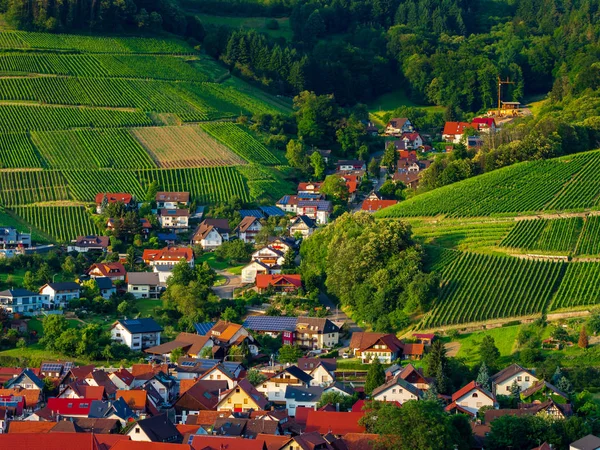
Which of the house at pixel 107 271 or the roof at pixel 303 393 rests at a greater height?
the roof at pixel 303 393

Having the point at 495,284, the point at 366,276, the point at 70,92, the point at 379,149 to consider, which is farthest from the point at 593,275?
the point at 70,92

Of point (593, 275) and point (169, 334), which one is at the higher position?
point (593, 275)

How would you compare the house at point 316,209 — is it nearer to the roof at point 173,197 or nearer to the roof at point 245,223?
the roof at point 245,223

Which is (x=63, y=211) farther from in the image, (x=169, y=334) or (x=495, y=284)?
(x=495, y=284)

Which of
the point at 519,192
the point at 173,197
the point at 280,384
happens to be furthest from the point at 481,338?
the point at 173,197

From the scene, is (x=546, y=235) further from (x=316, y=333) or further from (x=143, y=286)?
(x=143, y=286)

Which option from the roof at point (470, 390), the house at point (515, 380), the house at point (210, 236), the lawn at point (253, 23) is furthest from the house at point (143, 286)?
the lawn at point (253, 23)

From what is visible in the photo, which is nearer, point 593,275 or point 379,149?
point 593,275

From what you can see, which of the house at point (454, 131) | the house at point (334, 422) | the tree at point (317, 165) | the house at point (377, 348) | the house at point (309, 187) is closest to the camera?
the house at point (334, 422)
